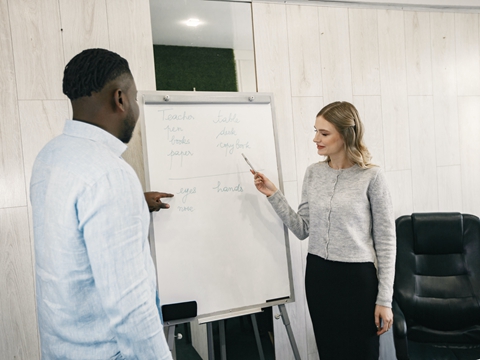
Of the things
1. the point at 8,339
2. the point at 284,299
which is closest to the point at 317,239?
the point at 284,299

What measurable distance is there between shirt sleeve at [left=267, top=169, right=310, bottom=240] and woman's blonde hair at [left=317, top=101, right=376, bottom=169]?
0.28 meters

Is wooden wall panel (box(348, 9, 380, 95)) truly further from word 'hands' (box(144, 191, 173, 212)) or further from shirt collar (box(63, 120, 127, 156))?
shirt collar (box(63, 120, 127, 156))

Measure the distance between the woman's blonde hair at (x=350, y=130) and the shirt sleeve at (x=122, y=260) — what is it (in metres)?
1.09

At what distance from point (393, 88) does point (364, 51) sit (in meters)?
0.31

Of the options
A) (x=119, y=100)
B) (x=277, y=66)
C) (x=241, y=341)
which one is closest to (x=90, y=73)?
(x=119, y=100)

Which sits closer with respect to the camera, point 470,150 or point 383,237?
point 383,237

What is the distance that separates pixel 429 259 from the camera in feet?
7.23

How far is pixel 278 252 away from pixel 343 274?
0.36 meters

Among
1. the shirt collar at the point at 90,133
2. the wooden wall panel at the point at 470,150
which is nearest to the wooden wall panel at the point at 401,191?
the wooden wall panel at the point at 470,150

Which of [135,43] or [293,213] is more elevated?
[135,43]

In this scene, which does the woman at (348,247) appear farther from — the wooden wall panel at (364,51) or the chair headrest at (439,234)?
the wooden wall panel at (364,51)

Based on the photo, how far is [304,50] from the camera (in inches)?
90.9

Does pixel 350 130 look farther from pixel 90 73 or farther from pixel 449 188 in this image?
pixel 449 188

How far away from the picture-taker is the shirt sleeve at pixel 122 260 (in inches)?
34.0
